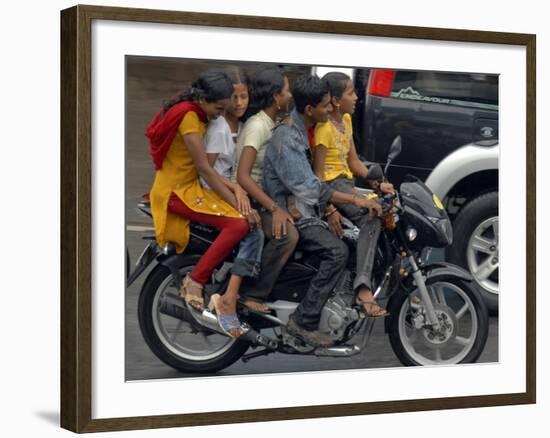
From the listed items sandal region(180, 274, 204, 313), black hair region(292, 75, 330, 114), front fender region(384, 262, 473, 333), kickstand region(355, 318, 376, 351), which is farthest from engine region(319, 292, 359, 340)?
black hair region(292, 75, 330, 114)

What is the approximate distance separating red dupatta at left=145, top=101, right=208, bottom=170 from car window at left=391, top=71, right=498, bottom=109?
133cm

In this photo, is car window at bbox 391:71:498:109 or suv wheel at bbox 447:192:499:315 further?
suv wheel at bbox 447:192:499:315

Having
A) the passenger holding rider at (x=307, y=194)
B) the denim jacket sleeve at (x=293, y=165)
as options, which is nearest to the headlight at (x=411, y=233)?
the passenger holding rider at (x=307, y=194)

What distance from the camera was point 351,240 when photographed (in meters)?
8.77

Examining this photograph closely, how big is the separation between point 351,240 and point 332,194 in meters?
0.30

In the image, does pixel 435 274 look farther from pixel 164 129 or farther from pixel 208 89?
pixel 164 129

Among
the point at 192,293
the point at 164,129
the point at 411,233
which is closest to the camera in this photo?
the point at 164,129

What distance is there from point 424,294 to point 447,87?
3.99ft

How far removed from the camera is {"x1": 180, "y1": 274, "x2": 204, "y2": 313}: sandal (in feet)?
27.7

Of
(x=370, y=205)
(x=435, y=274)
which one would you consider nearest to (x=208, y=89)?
(x=370, y=205)

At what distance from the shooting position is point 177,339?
27.6 feet

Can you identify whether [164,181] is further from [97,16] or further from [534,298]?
[534,298]

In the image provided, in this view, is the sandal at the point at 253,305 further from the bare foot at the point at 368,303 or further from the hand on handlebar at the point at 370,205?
the hand on handlebar at the point at 370,205

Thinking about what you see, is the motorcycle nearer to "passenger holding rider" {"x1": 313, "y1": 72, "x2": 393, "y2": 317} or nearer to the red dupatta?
"passenger holding rider" {"x1": 313, "y1": 72, "x2": 393, "y2": 317}
